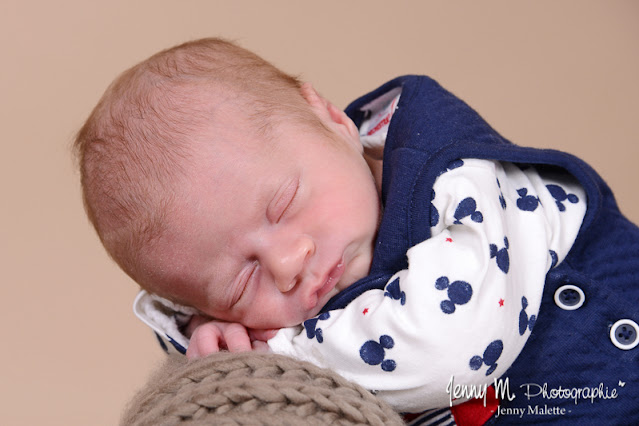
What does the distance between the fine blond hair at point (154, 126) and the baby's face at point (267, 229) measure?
0.03 metres

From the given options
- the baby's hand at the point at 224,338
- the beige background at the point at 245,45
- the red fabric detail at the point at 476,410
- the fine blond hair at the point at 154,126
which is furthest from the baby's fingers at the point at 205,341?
the beige background at the point at 245,45

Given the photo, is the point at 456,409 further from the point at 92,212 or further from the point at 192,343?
the point at 92,212

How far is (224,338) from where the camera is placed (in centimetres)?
118

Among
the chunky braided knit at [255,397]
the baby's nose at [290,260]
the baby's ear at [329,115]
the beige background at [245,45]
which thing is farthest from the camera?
the beige background at [245,45]

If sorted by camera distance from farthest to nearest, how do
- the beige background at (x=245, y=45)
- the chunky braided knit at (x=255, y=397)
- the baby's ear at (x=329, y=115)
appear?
the beige background at (x=245, y=45)
the baby's ear at (x=329, y=115)
the chunky braided knit at (x=255, y=397)

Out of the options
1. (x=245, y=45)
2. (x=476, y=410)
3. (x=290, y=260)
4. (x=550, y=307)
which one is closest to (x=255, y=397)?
(x=290, y=260)

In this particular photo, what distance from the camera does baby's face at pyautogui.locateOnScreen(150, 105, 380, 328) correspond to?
110cm

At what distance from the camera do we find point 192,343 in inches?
47.2

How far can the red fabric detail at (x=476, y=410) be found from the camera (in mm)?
1111

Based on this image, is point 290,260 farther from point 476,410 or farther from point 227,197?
point 476,410

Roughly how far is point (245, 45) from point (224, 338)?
1250 millimetres

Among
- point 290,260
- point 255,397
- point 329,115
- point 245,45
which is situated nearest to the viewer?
point 255,397

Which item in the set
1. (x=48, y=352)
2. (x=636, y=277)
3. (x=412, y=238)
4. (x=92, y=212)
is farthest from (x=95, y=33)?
(x=636, y=277)

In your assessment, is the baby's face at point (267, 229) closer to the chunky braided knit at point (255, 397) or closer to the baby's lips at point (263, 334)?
the baby's lips at point (263, 334)
